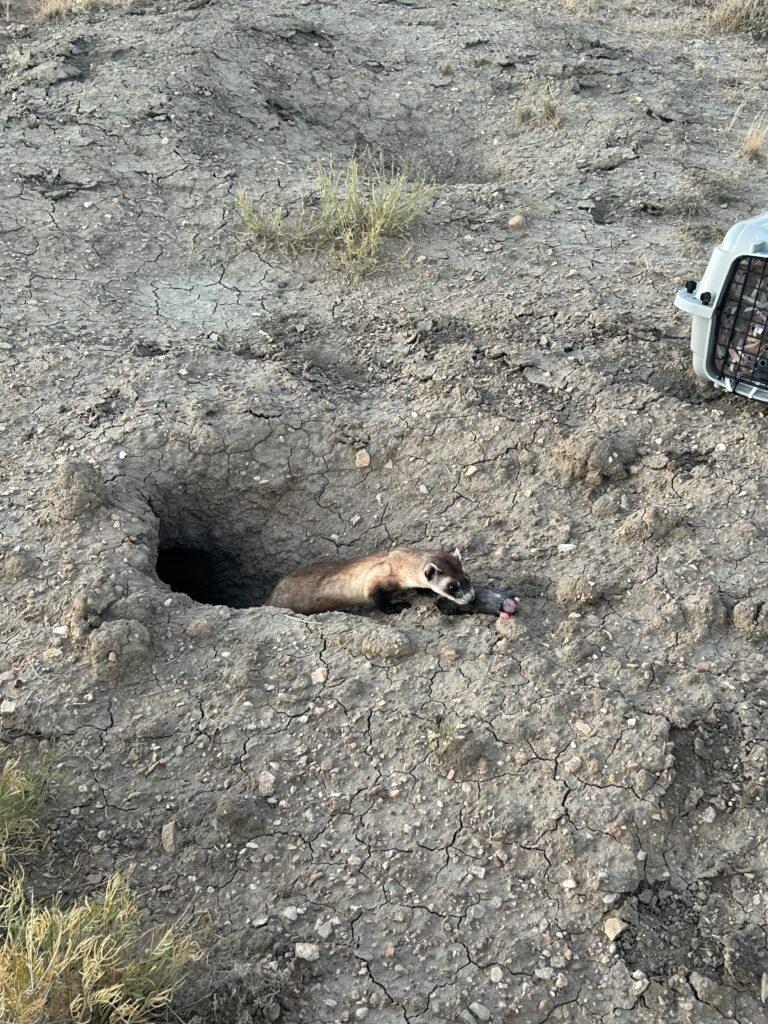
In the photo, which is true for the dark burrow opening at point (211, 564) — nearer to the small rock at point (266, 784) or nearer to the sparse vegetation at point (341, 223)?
the small rock at point (266, 784)

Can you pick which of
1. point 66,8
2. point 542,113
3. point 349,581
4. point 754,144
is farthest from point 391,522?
point 66,8

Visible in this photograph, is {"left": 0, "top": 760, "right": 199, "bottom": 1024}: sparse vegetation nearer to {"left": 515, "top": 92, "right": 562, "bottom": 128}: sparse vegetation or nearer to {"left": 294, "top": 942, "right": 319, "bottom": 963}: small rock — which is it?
{"left": 294, "top": 942, "right": 319, "bottom": 963}: small rock

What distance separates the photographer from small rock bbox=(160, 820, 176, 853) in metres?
3.17

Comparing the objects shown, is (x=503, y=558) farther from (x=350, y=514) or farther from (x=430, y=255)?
(x=430, y=255)

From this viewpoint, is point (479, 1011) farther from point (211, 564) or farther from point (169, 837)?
point (211, 564)

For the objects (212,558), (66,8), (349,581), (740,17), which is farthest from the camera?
(740,17)

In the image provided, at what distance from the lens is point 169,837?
3184mm

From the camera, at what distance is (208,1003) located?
2.75 m

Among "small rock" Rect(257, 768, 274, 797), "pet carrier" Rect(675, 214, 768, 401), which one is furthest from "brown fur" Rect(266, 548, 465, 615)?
"pet carrier" Rect(675, 214, 768, 401)

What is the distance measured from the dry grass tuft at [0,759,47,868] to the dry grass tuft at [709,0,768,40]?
9.87m

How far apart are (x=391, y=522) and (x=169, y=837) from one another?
2.02m

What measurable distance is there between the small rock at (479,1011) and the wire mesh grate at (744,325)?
318 cm

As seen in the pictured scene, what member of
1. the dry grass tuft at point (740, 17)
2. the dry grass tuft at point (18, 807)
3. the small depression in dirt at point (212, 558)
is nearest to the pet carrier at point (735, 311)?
the small depression in dirt at point (212, 558)

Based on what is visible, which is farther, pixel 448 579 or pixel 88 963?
pixel 448 579
